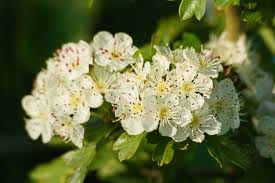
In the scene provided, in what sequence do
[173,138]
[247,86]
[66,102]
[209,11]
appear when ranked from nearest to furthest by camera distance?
[173,138] < [66,102] < [247,86] < [209,11]

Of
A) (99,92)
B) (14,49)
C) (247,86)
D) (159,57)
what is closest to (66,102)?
(99,92)

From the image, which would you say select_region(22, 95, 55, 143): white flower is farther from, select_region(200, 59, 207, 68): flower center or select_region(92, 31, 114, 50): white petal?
select_region(200, 59, 207, 68): flower center

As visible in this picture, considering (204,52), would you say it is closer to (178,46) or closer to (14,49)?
(178,46)

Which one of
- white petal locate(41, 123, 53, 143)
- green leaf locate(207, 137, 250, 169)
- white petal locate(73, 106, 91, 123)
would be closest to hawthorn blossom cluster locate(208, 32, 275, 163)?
green leaf locate(207, 137, 250, 169)

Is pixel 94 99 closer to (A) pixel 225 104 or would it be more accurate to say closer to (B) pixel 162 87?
(B) pixel 162 87

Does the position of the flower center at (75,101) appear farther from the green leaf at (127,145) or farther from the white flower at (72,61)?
the green leaf at (127,145)

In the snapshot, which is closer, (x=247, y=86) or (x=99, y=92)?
(x=99, y=92)
